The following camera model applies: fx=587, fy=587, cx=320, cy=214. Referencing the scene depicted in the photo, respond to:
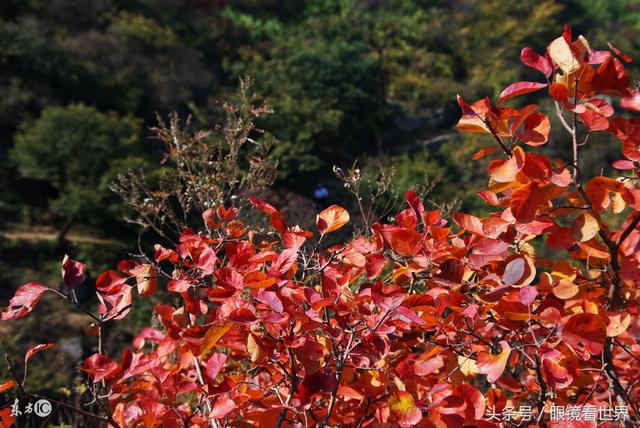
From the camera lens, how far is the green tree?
5.85 meters

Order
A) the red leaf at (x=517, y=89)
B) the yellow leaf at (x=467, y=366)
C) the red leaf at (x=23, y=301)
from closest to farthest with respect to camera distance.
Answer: the red leaf at (x=517, y=89) → the red leaf at (x=23, y=301) → the yellow leaf at (x=467, y=366)

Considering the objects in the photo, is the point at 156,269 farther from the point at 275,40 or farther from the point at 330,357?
the point at 275,40

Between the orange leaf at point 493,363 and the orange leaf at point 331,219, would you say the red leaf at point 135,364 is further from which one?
the orange leaf at point 493,363

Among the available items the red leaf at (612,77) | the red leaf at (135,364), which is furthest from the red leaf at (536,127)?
the red leaf at (135,364)

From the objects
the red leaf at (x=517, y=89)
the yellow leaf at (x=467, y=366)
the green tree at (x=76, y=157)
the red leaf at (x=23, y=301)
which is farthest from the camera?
the green tree at (x=76, y=157)

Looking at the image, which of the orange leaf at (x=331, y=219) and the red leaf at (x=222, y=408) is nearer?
the red leaf at (x=222, y=408)

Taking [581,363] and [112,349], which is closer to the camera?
[581,363]

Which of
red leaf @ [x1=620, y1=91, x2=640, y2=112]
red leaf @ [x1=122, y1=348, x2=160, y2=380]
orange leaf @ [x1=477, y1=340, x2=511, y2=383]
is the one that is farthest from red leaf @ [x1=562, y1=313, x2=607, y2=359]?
red leaf @ [x1=122, y1=348, x2=160, y2=380]

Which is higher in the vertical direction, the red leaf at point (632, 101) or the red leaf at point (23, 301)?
the red leaf at point (632, 101)

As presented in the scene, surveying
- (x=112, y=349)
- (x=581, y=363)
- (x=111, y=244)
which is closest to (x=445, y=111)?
(x=111, y=244)

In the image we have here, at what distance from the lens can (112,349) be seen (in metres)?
4.48

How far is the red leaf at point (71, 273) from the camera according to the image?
1.12 meters

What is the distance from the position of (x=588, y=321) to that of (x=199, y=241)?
782 mm

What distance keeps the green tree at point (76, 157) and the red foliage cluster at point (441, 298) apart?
4.89 metres
